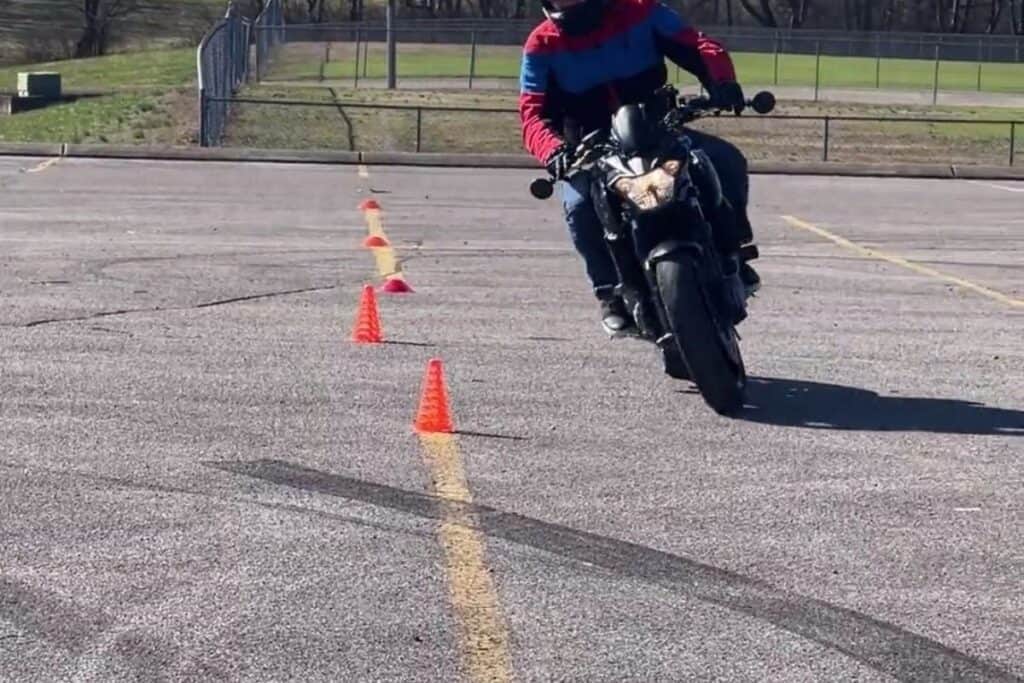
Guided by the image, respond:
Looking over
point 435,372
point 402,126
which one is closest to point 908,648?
point 435,372

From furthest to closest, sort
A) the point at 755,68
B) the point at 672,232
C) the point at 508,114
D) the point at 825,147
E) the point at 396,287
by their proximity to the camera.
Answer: the point at 755,68 < the point at 508,114 < the point at 825,147 < the point at 396,287 < the point at 672,232

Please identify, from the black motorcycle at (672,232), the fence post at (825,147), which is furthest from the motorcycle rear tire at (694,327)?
the fence post at (825,147)

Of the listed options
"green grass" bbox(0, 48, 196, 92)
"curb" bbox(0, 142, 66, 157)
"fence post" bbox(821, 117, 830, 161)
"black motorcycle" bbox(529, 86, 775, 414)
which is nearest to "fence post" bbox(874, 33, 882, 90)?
"green grass" bbox(0, 48, 196, 92)

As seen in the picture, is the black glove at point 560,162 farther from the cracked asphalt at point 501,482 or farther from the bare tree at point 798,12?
the bare tree at point 798,12

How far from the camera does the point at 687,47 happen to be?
9398 mm

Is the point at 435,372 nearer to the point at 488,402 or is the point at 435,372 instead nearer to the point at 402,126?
A: the point at 488,402

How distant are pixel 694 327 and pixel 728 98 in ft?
3.84

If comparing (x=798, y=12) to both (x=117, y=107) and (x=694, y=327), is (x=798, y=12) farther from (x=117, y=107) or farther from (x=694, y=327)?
(x=694, y=327)

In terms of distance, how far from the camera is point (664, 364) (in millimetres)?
9758

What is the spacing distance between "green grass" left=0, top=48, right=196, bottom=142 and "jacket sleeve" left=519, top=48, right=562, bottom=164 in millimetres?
24442

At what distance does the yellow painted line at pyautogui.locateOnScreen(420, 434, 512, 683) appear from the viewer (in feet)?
16.9

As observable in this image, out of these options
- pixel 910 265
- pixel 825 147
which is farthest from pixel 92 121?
pixel 910 265

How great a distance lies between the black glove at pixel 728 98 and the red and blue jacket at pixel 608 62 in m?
0.23

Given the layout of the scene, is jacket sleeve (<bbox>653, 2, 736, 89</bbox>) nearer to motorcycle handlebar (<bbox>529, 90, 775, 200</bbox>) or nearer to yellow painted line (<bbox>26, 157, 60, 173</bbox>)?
motorcycle handlebar (<bbox>529, 90, 775, 200</bbox>)
